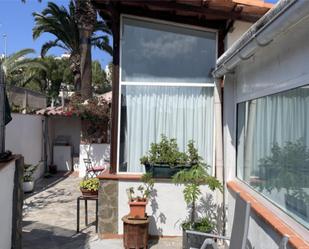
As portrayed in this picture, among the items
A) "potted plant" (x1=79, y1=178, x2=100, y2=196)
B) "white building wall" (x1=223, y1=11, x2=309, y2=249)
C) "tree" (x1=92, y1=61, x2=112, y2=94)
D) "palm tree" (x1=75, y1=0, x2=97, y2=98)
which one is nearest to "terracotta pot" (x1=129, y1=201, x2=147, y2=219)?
"potted plant" (x1=79, y1=178, x2=100, y2=196)

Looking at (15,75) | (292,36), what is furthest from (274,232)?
(15,75)

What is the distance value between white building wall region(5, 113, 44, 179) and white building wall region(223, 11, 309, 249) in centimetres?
686

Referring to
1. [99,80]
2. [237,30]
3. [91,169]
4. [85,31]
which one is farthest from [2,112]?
[99,80]

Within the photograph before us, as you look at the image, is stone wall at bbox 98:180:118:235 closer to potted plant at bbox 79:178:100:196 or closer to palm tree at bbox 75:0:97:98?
potted plant at bbox 79:178:100:196

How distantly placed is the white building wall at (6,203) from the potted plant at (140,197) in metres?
1.90

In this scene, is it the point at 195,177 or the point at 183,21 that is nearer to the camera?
the point at 195,177

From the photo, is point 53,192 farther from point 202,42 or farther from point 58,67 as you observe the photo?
point 58,67

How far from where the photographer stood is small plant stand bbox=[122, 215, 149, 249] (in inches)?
252

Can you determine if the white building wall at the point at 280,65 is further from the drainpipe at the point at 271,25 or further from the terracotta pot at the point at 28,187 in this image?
the terracotta pot at the point at 28,187

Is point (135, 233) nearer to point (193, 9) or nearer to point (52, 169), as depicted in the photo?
point (193, 9)

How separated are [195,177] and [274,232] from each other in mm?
2792

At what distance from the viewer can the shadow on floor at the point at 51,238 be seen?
671 cm

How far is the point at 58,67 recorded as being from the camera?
36062mm

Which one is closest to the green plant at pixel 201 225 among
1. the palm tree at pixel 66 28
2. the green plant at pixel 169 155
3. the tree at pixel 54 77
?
the green plant at pixel 169 155
